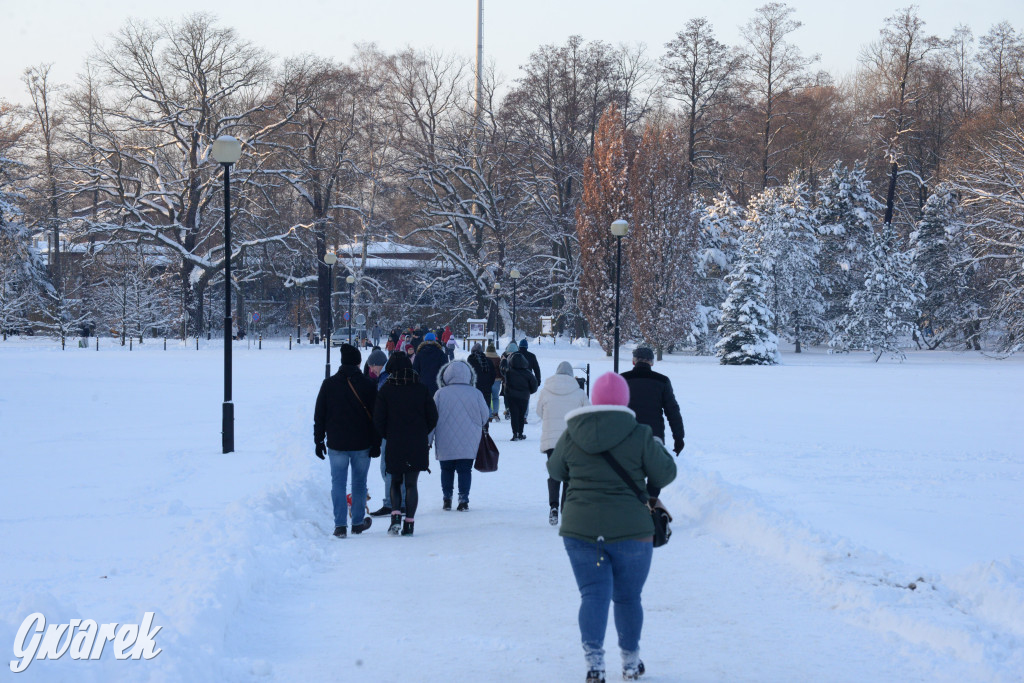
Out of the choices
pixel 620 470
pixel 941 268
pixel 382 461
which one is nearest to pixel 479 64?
pixel 941 268

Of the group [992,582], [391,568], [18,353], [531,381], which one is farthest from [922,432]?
[18,353]

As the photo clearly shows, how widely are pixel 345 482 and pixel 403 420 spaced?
85 centimetres

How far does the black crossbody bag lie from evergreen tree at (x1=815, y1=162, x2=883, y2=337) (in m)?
53.6

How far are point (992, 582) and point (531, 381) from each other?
31.5 feet

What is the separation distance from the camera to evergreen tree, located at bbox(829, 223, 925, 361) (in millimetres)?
51125

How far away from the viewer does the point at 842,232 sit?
5669cm

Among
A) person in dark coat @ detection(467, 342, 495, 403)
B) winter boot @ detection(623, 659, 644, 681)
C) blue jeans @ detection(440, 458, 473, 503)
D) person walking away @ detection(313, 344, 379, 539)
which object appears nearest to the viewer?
winter boot @ detection(623, 659, 644, 681)

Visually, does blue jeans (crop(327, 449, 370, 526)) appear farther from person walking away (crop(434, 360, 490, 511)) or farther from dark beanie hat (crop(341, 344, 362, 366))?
person walking away (crop(434, 360, 490, 511))

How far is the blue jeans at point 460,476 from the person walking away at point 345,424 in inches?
59.4

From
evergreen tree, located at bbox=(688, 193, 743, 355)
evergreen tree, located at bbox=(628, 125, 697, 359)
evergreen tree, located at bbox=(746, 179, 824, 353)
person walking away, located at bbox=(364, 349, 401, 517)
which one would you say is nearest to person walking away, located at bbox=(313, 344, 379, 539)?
person walking away, located at bbox=(364, 349, 401, 517)

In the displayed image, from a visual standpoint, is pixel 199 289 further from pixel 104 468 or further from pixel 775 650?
pixel 775 650

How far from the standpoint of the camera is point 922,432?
1744 cm

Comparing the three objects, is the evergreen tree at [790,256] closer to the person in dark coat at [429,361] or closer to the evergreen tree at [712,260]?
the evergreen tree at [712,260]

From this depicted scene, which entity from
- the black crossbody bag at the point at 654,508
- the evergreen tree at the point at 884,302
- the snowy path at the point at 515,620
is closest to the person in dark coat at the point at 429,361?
the snowy path at the point at 515,620
